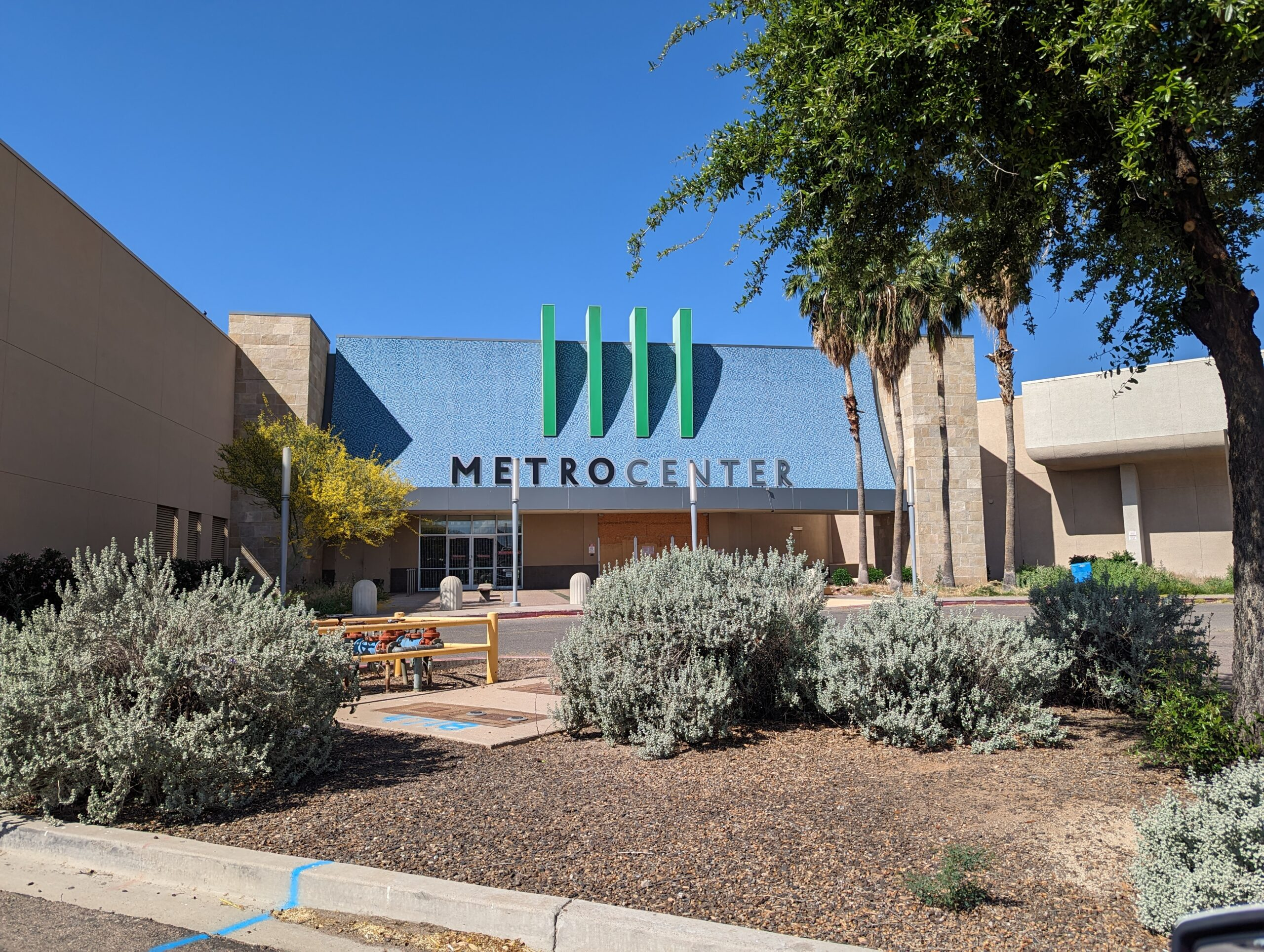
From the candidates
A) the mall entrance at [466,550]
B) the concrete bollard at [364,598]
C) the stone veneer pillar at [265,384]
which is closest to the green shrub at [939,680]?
the concrete bollard at [364,598]

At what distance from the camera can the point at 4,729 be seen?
5.12 m

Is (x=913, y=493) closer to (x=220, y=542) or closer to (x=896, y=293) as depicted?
(x=896, y=293)

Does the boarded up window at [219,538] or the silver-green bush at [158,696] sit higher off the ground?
the boarded up window at [219,538]

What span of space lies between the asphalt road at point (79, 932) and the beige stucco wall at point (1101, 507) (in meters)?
30.7

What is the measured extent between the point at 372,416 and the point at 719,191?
26.0 metres

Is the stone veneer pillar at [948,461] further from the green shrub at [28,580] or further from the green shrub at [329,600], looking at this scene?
the green shrub at [28,580]

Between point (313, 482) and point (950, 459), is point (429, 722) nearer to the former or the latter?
point (313, 482)

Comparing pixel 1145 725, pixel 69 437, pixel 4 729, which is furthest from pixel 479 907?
pixel 69 437

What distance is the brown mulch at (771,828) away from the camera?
3643mm

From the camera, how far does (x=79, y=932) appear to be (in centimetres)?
388

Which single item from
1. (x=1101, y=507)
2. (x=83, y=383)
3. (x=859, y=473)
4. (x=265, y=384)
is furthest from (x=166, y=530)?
(x=1101, y=507)

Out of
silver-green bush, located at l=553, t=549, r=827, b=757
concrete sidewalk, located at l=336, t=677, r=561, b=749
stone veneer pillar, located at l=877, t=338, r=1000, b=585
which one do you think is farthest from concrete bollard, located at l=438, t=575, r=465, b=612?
silver-green bush, located at l=553, t=549, r=827, b=757

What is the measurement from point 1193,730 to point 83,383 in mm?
19153

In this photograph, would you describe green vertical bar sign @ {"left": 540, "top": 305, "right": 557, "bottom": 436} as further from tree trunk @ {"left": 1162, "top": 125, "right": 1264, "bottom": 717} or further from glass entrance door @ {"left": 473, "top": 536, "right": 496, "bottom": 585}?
tree trunk @ {"left": 1162, "top": 125, "right": 1264, "bottom": 717}
